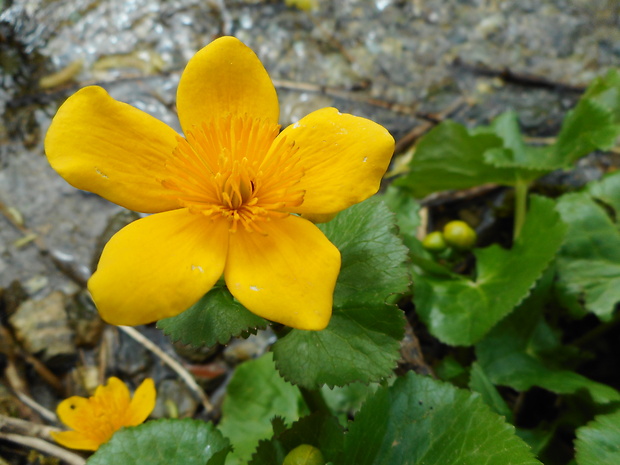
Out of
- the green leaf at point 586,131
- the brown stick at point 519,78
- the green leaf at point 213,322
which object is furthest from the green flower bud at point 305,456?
the brown stick at point 519,78

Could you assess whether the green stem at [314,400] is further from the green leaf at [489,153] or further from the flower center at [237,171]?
the green leaf at [489,153]

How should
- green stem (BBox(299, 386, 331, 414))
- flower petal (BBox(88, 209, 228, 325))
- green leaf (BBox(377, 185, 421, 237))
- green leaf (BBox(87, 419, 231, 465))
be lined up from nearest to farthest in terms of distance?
flower petal (BBox(88, 209, 228, 325)) < green leaf (BBox(87, 419, 231, 465)) < green stem (BBox(299, 386, 331, 414)) < green leaf (BBox(377, 185, 421, 237))

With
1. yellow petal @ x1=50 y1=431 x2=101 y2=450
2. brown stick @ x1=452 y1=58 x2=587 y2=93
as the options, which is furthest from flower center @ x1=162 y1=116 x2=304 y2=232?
brown stick @ x1=452 y1=58 x2=587 y2=93

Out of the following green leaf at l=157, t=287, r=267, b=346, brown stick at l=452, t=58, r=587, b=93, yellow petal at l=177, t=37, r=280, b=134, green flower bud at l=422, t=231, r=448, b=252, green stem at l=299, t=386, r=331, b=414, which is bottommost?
green flower bud at l=422, t=231, r=448, b=252

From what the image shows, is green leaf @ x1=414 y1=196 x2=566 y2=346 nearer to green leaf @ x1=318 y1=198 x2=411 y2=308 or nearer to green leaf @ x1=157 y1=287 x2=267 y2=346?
green leaf @ x1=318 y1=198 x2=411 y2=308

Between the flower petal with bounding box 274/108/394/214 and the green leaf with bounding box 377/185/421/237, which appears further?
the green leaf with bounding box 377/185/421/237

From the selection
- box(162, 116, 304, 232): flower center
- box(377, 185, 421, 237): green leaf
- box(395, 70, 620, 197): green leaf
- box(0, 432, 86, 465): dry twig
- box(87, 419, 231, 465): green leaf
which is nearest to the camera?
box(162, 116, 304, 232): flower center

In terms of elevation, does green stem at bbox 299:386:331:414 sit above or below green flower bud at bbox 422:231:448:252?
above
